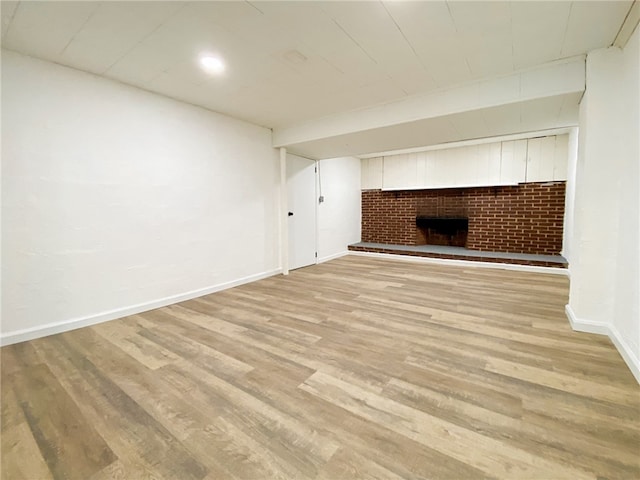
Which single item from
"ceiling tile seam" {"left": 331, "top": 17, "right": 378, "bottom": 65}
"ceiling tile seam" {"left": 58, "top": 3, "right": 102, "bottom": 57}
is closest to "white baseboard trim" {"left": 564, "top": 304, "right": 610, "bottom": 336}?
"ceiling tile seam" {"left": 331, "top": 17, "right": 378, "bottom": 65}

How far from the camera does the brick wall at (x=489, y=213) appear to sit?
5.10m

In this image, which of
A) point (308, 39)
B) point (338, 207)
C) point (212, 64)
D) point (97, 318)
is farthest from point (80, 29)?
point (338, 207)

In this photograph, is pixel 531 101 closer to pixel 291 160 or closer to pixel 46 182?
pixel 291 160

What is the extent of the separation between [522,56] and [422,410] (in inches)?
116

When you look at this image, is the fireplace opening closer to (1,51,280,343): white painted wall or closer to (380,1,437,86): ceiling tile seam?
(380,1,437,86): ceiling tile seam

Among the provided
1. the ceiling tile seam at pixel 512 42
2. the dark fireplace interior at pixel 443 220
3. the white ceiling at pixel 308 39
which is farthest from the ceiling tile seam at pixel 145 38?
the dark fireplace interior at pixel 443 220

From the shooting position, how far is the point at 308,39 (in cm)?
211

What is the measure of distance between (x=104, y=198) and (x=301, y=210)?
3081mm

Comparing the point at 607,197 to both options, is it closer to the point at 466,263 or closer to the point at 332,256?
the point at 466,263

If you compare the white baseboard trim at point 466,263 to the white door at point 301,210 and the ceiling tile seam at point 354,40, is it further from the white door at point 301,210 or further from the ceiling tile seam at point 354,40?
the ceiling tile seam at point 354,40

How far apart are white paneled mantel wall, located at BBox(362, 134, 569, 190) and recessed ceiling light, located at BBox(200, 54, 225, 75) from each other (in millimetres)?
4784

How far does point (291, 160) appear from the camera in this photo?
4.91 metres

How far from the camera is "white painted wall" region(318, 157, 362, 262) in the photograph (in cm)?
593

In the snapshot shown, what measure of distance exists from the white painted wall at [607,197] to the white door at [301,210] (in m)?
3.80
